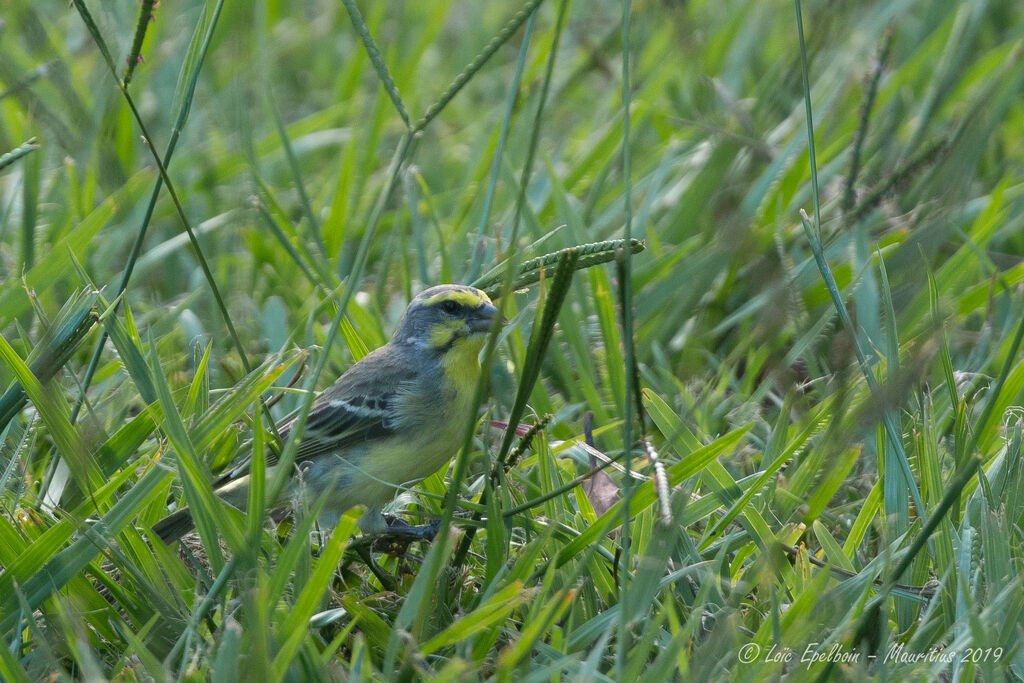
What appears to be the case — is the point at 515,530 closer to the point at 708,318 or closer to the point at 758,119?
the point at 708,318

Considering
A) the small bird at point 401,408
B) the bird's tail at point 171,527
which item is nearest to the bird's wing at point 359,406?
the small bird at point 401,408

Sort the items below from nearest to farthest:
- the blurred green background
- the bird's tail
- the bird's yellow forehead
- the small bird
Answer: the blurred green background < the bird's tail < the small bird < the bird's yellow forehead

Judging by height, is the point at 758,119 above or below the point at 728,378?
above

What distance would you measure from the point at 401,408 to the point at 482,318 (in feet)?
1.17

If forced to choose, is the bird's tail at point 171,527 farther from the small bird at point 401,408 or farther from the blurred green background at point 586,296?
the small bird at point 401,408

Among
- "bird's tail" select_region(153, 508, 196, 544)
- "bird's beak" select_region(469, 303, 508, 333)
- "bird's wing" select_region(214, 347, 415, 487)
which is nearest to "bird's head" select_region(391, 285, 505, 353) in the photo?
"bird's beak" select_region(469, 303, 508, 333)

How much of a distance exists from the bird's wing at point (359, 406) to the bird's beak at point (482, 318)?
23 centimetres

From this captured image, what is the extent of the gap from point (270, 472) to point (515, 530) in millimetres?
735

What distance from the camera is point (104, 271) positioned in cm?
409

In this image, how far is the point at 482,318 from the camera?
10.5 feet

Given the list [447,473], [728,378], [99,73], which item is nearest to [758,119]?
[728,378]

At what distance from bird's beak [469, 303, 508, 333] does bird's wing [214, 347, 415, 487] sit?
230 millimetres

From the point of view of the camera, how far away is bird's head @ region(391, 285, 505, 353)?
3184mm

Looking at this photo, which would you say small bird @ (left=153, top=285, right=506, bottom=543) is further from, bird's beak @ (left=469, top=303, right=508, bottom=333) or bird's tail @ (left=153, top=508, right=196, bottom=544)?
bird's tail @ (left=153, top=508, right=196, bottom=544)
